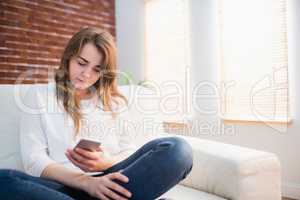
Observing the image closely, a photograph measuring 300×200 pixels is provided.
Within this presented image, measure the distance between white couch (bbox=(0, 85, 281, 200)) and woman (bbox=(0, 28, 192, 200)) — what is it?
0.35 feet

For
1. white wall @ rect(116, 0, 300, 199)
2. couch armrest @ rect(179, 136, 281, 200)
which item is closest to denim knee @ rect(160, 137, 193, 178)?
couch armrest @ rect(179, 136, 281, 200)

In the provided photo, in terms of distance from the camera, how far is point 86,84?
48.1 inches

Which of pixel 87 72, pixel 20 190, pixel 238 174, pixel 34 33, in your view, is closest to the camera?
pixel 20 190

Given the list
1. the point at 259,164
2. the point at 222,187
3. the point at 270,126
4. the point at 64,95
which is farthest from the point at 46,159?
the point at 270,126

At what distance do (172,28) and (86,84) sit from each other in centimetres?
206

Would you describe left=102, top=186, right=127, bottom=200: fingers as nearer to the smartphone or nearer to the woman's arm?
the woman's arm

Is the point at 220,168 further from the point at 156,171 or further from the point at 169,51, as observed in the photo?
the point at 169,51

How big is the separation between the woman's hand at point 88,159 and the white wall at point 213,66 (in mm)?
1640

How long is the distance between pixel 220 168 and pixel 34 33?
2555mm

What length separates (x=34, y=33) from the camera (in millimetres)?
3098

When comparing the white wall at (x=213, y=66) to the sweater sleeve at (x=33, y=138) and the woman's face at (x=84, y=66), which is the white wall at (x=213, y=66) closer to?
the woman's face at (x=84, y=66)

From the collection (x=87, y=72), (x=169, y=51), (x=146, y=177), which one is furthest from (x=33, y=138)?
(x=169, y=51)

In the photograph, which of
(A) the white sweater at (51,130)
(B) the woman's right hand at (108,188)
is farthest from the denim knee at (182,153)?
(A) the white sweater at (51,130)

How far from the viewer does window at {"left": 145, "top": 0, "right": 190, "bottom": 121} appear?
9.56 feet
